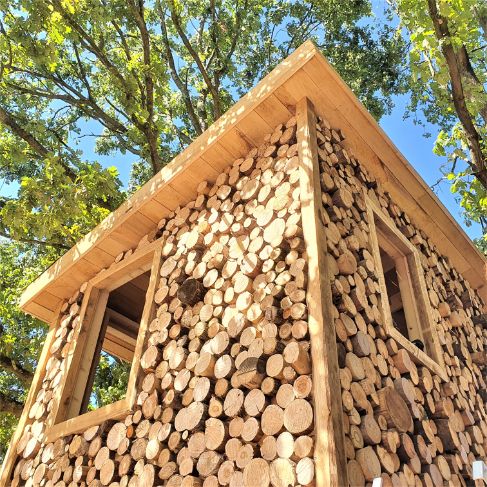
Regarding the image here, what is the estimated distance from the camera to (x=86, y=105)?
27.0 ft

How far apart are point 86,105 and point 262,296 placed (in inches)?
274

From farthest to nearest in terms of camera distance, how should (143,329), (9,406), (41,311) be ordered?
(9,406), (41,311), (143,329)

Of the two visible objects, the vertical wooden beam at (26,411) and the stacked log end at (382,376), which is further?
the vertical wooden beam at (26,411)

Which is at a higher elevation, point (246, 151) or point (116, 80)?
point (116, 80)

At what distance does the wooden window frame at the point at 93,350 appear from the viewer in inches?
121

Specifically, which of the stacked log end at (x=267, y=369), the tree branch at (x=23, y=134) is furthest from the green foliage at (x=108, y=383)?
the stacked log end at (x=267, y=369)

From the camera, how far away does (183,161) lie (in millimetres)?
3662

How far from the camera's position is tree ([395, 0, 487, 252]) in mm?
4027

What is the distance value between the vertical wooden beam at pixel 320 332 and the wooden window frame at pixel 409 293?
630 mm

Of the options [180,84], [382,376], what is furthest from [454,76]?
[180,84]

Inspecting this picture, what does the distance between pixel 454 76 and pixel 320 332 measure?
313cm

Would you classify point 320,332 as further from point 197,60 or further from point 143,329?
point 197,60

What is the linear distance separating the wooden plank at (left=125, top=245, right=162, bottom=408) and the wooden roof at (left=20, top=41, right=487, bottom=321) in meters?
0.48

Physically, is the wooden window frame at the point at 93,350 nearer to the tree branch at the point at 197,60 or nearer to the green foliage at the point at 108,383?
the green foliage at the point at 108,383
